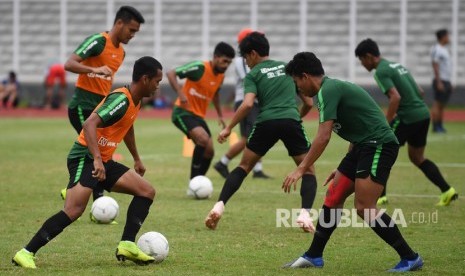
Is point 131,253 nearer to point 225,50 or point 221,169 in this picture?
point 225,50

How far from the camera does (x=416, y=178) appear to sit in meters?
16.5

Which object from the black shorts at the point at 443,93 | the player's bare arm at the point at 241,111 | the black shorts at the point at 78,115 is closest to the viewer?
the player's bare arm at the point at 241,111

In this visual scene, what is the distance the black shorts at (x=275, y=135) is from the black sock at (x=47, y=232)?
3.30 m

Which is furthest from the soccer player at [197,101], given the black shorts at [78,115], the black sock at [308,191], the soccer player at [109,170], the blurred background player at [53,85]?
the blurred background player at [53,85]

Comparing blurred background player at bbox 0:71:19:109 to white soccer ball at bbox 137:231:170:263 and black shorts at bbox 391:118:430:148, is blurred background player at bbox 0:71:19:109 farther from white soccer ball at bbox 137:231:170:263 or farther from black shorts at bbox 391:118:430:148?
white soccer ball at bbox 137:231:170:263

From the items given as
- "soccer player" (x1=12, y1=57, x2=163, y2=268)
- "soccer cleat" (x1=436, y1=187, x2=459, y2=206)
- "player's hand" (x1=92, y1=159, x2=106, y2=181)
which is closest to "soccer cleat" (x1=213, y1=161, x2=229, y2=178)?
"soccer cleat" (x1=436, y1=187, x2=459, y2=206)

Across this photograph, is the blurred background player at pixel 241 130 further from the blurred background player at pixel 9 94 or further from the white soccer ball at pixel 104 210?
the blurred background player at pixel 9 94

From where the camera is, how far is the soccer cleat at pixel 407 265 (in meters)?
8.39

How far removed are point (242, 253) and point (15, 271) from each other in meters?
2.26

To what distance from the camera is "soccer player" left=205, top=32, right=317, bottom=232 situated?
11.2 metres

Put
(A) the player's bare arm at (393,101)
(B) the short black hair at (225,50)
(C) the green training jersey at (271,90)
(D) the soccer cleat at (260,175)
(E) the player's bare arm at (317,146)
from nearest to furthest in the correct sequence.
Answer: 1. (E) the player's bare arm at (317,146)
2. (C) the green training jersey at (271,90)
3. (A) the player's bare arm at (393,101)
4. (B) the short black hair at (225,50)
5. (D) the soccer cleat at (260,175)

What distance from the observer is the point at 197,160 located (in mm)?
14492

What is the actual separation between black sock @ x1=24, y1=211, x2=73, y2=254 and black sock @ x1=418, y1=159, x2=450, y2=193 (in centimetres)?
624

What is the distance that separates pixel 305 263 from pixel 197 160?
607cm
